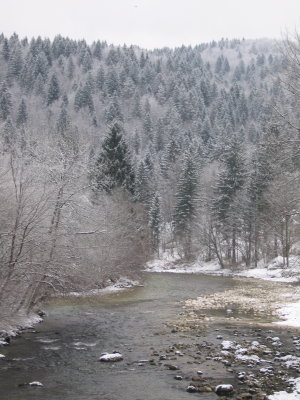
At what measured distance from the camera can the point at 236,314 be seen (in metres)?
23.6

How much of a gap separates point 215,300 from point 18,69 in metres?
156

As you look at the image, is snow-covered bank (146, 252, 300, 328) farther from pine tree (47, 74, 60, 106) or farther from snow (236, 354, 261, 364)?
pine tree (47, 74, 60, 106)

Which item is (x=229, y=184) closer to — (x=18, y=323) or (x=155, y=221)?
(x=155, y=221)

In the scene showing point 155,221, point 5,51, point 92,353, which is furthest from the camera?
point 5,51

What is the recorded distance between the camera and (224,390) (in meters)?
11.8

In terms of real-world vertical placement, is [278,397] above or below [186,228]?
below

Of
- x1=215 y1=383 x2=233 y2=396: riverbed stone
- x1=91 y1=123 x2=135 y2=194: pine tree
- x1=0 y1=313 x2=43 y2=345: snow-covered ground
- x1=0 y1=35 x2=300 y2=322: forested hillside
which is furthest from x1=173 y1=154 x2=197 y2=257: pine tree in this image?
x1=215 y1=383 x2=233 y2=396: riverbed stone

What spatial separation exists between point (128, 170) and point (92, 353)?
125 feet

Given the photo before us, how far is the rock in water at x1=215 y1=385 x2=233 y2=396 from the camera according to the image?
11.7m

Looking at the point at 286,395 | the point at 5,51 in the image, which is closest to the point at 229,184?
the point at 286,395

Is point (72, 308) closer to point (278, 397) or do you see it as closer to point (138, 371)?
point (138, 371)

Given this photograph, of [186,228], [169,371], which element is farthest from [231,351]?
[186,228]

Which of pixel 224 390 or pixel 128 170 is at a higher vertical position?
pixel 128 170

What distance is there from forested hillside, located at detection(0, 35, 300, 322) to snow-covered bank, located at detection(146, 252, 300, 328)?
1980mm
